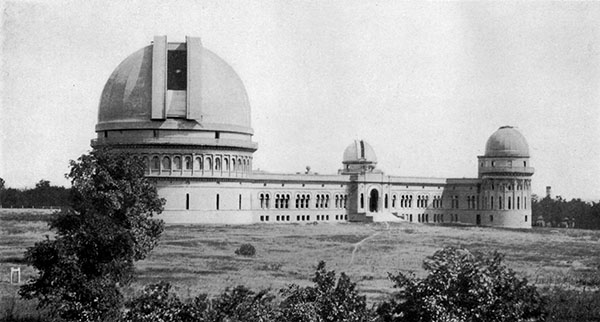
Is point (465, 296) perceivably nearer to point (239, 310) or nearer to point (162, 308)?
point (239, 310)

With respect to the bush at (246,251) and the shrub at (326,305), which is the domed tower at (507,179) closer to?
the bush at (246,251)

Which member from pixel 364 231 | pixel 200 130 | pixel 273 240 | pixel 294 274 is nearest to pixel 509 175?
pixel 364 231

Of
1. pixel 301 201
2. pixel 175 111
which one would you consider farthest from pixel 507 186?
pixel 175 111

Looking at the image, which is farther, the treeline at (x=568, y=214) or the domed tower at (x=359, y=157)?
the treeline at (x=568, y=214)

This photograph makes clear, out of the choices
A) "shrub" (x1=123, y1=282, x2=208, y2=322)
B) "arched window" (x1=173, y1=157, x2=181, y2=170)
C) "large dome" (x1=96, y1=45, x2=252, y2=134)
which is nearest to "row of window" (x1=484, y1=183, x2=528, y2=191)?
"large dome" (x1=96, y1=45, x2=252, y2=134)

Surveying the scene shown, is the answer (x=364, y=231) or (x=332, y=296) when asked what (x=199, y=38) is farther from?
(x=332, y=296)

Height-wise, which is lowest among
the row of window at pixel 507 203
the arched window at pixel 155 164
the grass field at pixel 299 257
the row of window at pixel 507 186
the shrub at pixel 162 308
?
the grass field at pixel 299 257

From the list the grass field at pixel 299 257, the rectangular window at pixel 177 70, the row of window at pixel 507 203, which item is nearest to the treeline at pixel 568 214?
the row of window at pixel 507 203
